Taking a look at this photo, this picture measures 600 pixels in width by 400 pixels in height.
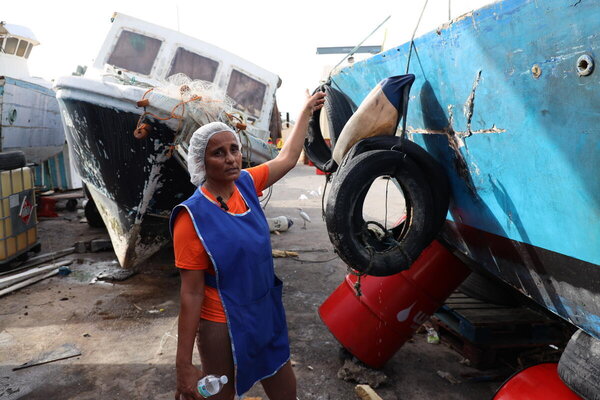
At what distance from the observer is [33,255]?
5.64 m

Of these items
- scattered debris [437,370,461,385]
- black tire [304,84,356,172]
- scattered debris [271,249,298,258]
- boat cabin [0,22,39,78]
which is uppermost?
boat cabin [0,22,39,78]

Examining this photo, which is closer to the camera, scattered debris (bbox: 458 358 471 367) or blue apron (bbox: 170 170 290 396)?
blue apron (bbox: 170 170 290 396)

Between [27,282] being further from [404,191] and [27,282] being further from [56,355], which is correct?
[404,191]

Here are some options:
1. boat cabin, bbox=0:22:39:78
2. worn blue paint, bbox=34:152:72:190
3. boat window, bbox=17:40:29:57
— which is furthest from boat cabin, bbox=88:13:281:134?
boat window, bbox=17:40:29:57

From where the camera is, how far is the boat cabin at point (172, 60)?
18.2 ft

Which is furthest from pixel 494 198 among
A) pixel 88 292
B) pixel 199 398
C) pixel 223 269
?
pixel 88 292

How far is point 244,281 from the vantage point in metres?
1.77

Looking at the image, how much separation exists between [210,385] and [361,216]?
1.10 m

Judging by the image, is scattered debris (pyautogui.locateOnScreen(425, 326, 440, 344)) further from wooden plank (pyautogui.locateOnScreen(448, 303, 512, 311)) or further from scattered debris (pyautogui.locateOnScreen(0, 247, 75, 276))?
scattered debris (pyautogui.locateOnScreen(0, 247, 75, 276))

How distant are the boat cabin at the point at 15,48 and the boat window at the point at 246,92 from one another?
28.5 ft

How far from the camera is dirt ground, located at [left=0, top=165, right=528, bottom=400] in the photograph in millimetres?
2830

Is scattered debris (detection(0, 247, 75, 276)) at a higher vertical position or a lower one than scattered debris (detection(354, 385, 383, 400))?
lower

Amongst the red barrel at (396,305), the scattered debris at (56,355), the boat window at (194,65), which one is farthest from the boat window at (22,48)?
the red barrel at (396,305)

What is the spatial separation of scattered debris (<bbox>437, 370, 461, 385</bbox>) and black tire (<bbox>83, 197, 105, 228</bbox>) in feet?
20.4
